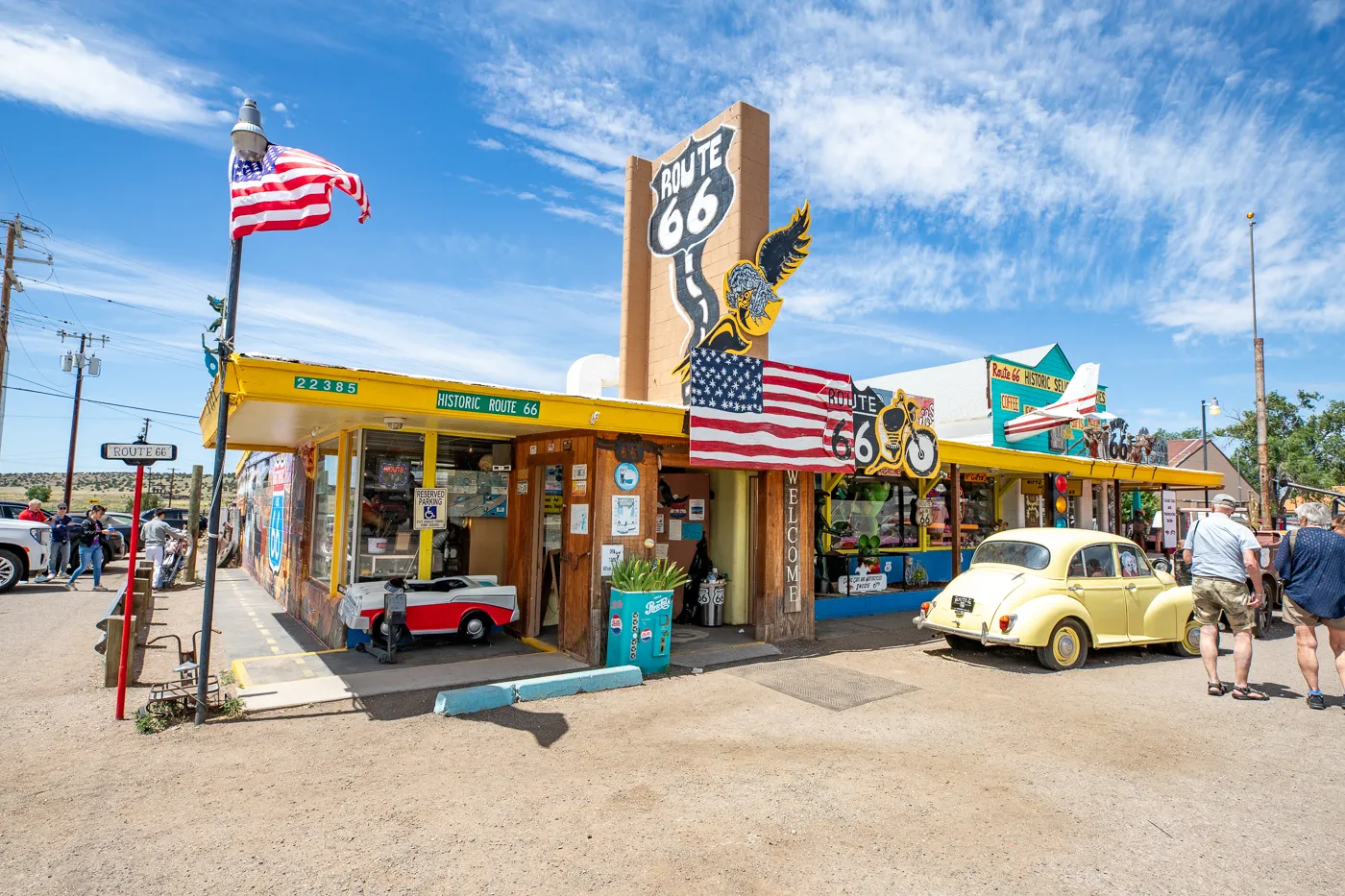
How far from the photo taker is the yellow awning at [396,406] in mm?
6227

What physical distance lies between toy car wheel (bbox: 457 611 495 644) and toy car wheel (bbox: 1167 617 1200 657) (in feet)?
29.8

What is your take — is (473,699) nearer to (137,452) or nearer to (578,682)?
(578,682)

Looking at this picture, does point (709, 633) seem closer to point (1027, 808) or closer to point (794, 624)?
point (794, 624)

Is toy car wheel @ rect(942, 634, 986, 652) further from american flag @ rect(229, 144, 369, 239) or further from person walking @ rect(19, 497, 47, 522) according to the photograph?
person walking @ rect(19, 497, 47, 522)

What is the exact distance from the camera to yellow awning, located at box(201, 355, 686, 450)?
245 inches

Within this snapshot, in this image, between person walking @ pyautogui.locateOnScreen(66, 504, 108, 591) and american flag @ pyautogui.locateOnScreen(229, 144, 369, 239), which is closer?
american flag @ pyautogui.locateOnScreen(229, 144, 369, 239)

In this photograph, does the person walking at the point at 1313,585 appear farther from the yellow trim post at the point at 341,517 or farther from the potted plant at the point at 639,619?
the yellow trim post at the point at 341,517

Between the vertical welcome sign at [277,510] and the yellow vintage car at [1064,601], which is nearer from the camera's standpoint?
the yellow vintage car at [1064,601]

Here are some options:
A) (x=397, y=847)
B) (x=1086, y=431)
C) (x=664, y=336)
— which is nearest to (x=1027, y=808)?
(x=397, y=847)

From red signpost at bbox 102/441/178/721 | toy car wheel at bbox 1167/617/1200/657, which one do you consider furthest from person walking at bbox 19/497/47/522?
toy car wheel at bbox 1167/617/1200/657

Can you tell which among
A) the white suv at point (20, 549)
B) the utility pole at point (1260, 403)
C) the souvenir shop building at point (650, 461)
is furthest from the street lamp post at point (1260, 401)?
the white suv at point (20, 549)

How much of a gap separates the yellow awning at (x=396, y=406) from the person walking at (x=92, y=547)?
26.1 ft

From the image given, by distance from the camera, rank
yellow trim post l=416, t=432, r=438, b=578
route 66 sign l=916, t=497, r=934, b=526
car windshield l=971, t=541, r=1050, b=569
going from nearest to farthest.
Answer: car windshield l=971, t=541, r=1050, b=569, yellow trim post l=416, t=432, r=438, b=578, route 66 sign l=916, t=497, r=934, b=526

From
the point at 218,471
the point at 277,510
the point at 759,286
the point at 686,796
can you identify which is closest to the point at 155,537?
the point at 277,510
